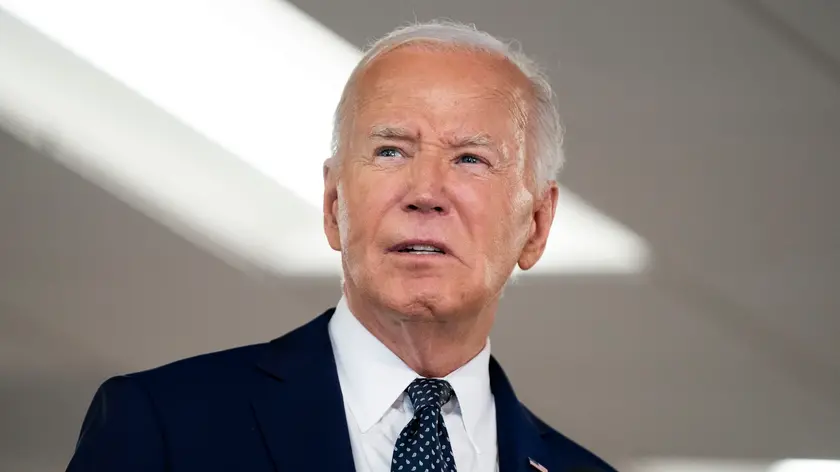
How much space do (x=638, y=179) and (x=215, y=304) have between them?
4.18 feet

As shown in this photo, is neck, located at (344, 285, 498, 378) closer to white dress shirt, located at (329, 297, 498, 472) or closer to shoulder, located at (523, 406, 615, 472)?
white dress shirt, located at (329, 297, 498, 472)

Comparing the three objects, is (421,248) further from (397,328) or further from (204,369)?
(204,369)

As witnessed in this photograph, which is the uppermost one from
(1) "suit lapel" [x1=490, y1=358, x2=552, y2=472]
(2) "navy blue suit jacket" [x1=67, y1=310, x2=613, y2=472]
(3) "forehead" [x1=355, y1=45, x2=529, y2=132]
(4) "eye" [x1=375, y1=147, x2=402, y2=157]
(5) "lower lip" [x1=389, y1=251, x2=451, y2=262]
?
(3) "forehead" [x1=355, y1=45, x2=529, y2=132]

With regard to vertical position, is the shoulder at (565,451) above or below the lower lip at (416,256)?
below

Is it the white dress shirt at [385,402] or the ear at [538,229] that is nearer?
the white dress shirt at [385,402]

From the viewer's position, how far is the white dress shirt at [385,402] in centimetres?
202

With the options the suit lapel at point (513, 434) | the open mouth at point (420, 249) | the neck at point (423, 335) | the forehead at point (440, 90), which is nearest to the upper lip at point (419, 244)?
the open mouth at point (420, 249)

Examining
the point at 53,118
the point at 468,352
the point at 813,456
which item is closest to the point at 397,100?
the point at 468,352

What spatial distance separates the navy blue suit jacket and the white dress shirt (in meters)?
0.04

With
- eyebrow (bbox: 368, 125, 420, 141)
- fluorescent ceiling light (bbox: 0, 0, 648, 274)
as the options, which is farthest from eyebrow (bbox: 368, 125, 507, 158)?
fluorescent ceiling light (bbox: 0, 0, 648, 274)

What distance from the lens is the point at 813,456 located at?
359 cm

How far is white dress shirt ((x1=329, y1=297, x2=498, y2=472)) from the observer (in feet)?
6.64

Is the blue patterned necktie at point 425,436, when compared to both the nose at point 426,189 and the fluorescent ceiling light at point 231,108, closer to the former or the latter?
the nose at point 426,189

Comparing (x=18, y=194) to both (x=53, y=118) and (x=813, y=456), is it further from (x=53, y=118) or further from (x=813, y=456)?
(x=813, y=456)
